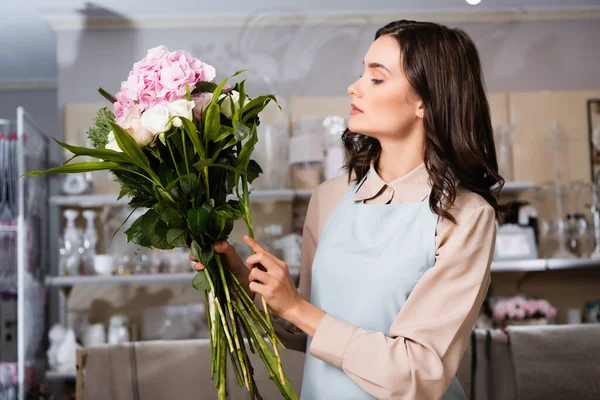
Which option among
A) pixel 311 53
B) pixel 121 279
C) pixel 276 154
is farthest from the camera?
pixel 311 53

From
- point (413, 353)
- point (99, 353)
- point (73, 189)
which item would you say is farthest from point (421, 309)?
point (73, 189)

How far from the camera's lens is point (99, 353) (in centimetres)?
190

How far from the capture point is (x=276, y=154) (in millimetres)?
4082

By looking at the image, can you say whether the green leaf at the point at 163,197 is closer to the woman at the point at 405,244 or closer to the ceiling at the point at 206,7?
the woman at the point at 405,244

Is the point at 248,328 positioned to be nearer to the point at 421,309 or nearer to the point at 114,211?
the point at 421,309

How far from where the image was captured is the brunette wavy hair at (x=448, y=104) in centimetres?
126

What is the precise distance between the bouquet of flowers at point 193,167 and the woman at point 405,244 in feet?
0.19

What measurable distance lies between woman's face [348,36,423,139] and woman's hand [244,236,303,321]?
0.30m

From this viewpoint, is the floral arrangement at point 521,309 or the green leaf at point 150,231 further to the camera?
the floral arrangement at point 521,309

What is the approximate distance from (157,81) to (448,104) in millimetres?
493

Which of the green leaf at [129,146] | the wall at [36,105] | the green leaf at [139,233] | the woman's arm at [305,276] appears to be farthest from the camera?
the wall at [36,105]

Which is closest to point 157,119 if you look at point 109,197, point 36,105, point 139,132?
point 139,132

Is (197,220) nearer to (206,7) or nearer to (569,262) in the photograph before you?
(569,262)

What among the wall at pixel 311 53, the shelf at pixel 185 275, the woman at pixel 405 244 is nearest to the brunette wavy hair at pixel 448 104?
the woman at pixel 405 244
